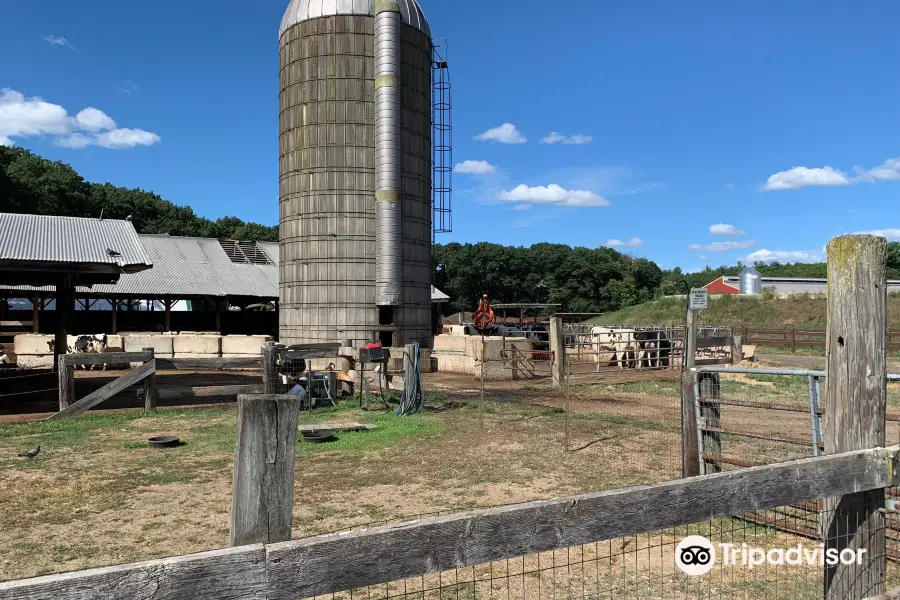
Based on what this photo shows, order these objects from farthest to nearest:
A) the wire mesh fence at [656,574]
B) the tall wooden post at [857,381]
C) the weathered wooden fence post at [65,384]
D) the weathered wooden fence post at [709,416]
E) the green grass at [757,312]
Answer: the green grass at [757,312] < the weathered wooden fence post at [65,384] < the weathered wooden fence post at [709,416] < the wire mesh fence at [656,574] < the tall wooden post at [857,381]

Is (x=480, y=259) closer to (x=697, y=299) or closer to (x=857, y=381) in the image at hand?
(x=697, y=299)

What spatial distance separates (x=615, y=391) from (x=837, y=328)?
15.5 m

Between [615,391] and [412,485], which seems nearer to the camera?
[412,485]

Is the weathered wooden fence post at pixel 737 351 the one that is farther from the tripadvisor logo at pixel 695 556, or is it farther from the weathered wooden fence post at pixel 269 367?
the tripadvisor logo at pixel 695 556

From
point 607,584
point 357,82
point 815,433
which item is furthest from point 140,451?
point 357,82

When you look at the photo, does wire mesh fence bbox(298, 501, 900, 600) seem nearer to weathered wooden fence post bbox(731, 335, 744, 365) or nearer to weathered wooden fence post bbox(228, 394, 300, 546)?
weathered wooden fence post bbox(228, 394, 300, 546)

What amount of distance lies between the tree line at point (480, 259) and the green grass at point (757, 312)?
59.2 ft

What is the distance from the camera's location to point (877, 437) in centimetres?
382

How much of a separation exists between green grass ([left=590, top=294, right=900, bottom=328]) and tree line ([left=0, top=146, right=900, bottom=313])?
59.2ft

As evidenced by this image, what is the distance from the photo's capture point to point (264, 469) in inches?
103

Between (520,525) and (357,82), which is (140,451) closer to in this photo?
(520,525)

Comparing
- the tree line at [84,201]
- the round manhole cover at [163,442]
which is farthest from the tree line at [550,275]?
the round manhole cover at [163,442]

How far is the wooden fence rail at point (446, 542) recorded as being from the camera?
6.97 feet

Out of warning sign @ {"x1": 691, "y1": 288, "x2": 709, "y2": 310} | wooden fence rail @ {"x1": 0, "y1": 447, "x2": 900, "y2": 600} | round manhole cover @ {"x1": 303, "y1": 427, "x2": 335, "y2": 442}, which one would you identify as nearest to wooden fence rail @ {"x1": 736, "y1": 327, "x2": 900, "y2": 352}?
warning sign @ {"x1": 691, "y1": 288, "x2": 709, "y2": 310}
